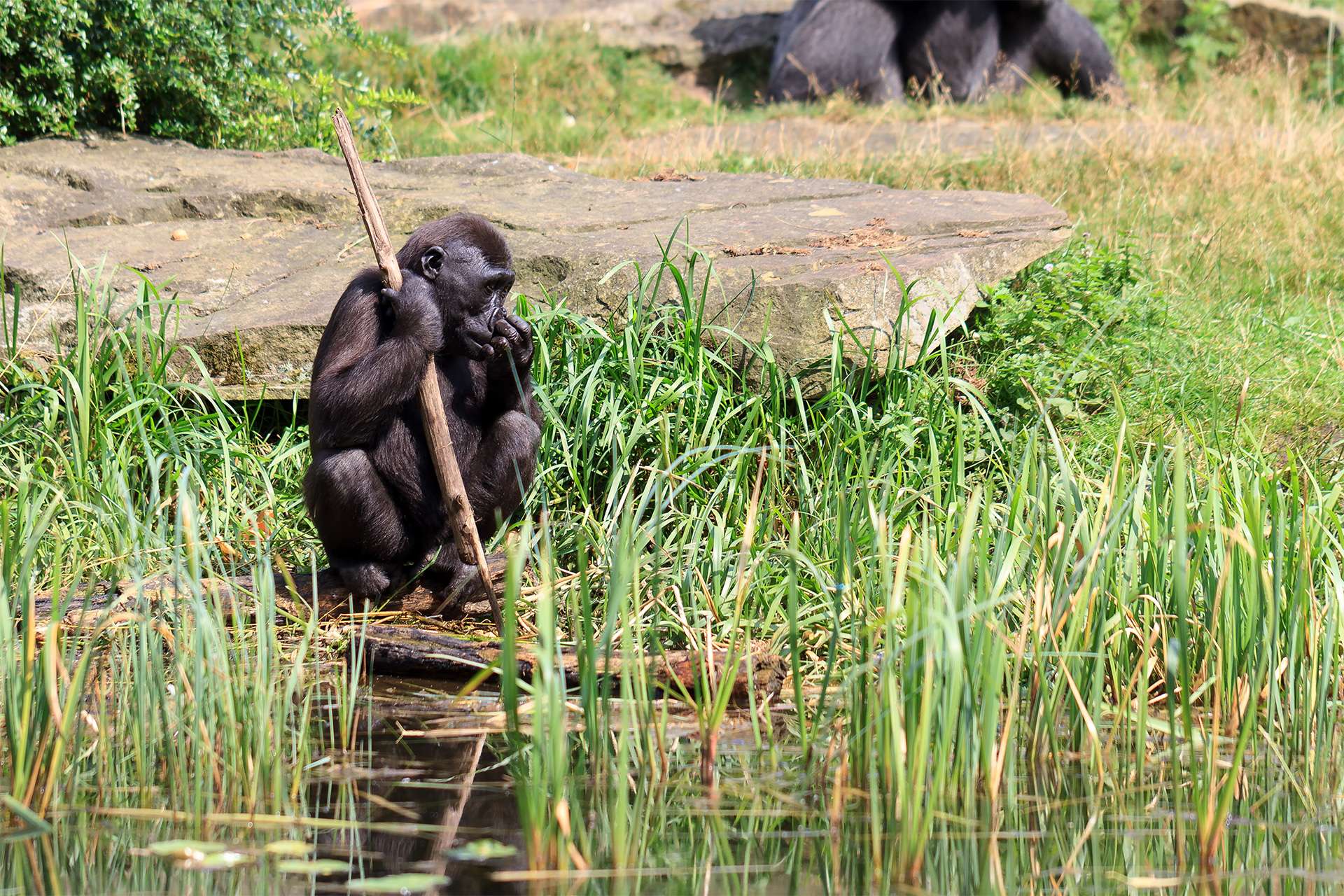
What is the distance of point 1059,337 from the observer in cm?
581

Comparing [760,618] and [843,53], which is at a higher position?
[843,53]

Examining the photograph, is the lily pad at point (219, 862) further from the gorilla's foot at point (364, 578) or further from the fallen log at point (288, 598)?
the gorilla's foot at point (364, 578)

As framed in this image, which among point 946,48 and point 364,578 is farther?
point 946,48

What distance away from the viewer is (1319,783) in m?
3.32

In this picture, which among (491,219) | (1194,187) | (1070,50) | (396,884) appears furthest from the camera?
(1070,50)

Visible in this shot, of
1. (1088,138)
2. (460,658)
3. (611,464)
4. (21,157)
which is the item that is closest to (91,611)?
(460,658)

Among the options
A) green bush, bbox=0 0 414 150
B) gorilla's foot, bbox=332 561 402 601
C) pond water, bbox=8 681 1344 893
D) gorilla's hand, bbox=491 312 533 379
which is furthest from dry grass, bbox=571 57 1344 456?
gorilla's foot, bbox=332 561 402 601

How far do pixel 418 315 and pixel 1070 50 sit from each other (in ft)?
27.7

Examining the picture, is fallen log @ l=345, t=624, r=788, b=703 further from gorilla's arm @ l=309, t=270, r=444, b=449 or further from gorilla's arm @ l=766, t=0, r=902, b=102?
gorilla's arm @ l=766, t=0, r=902, b=102

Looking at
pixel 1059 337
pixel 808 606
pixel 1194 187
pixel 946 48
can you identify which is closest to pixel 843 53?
pixel 946 48

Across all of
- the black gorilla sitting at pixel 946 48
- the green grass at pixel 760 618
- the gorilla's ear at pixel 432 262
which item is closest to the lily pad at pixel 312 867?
the green grass at pixel 760 618

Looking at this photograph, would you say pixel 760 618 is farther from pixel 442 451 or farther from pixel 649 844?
pixel 649 844

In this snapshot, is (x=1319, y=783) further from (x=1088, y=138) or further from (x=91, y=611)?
(x=1088, y=138)

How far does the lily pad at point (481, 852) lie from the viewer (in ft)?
9.34
